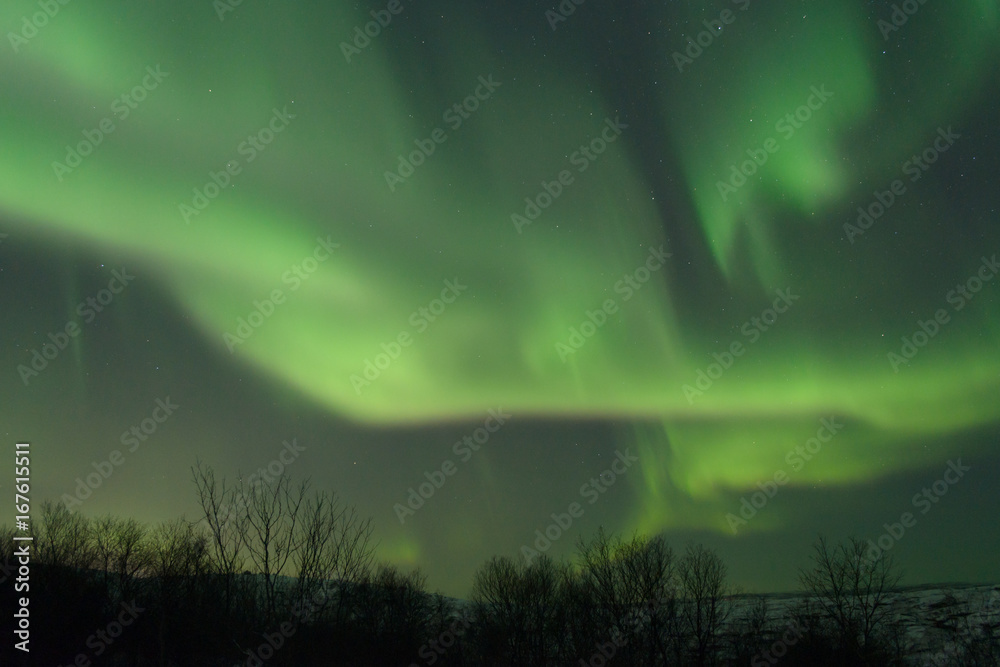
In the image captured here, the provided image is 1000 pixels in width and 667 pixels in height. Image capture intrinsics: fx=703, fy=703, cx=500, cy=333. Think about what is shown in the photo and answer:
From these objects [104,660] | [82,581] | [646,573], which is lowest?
[104,660]

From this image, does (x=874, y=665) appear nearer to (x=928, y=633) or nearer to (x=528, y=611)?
(x=528, y=611)

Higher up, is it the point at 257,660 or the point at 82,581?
the point at 82,581

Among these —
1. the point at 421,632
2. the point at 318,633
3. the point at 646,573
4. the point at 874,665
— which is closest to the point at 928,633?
the point at 874,665

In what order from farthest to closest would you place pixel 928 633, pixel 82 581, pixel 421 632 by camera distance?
pixel 928 633
pixel 421 632
pixel 82 581

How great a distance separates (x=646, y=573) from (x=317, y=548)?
36633 mm

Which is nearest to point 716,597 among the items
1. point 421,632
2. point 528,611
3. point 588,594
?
point 588,594

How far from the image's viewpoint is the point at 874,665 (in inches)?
2408

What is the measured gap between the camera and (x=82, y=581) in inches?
1964

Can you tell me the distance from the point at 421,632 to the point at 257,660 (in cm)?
3051

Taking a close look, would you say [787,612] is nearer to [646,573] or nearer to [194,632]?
[646,573]

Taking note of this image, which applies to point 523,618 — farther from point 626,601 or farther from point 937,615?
point 937,615

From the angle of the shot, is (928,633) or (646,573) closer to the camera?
(646,573)

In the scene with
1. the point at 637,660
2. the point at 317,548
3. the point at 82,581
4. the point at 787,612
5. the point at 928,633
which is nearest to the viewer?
the point at 317,548

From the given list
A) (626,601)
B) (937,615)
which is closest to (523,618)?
(626,601)
